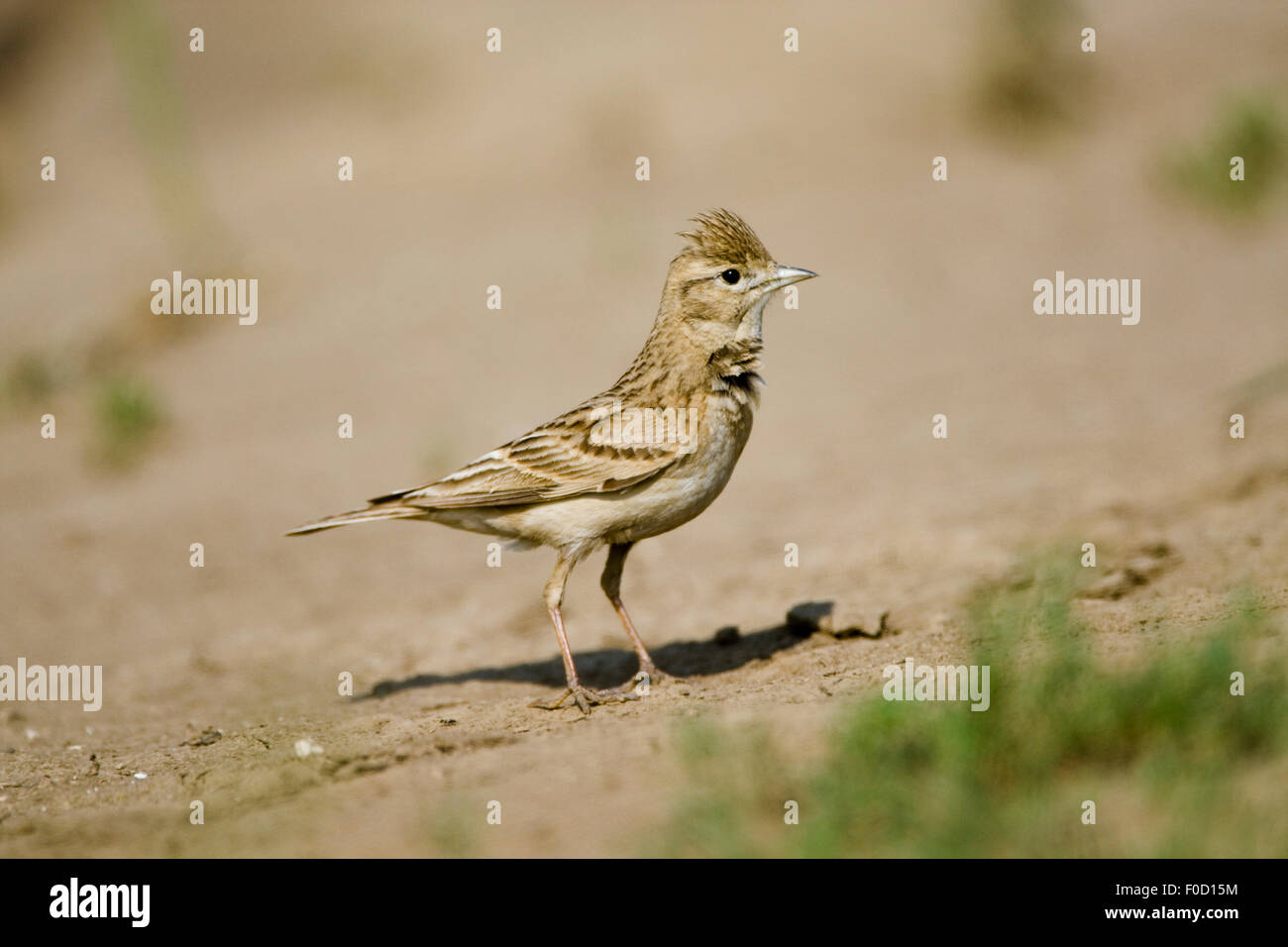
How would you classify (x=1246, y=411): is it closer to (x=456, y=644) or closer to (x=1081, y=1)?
(x=456, y=644)

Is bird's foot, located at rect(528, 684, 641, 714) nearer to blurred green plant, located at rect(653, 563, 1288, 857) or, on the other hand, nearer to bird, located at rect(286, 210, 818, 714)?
bird, located at rect(286, 210, 818, 714)

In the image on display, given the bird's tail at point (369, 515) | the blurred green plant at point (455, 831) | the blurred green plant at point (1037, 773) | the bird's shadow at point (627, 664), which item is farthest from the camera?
the bird's shadow at point (627, 664)

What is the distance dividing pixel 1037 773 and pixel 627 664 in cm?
347

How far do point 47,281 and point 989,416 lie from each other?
13203 millimetres

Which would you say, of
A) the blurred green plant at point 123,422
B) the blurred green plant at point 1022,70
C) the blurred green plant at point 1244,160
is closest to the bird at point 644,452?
the blurred green plant at point 123,422

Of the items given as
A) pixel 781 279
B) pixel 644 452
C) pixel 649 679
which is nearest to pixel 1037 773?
pixel 649 679

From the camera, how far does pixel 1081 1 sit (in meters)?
20.2

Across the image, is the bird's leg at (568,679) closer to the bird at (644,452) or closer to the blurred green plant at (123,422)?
the bird at (644,452)

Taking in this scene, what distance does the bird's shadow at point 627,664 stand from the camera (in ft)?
20.9

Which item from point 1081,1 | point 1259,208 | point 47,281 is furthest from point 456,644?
point 1081,1

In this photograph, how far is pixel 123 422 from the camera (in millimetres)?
11289

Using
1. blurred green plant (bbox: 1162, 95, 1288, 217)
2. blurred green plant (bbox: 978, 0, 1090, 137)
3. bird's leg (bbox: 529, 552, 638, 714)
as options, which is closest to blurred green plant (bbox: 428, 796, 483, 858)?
bird's leg (bbox: 529, 552, 638, 714)

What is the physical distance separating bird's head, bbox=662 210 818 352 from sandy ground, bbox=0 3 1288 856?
1.62 meters

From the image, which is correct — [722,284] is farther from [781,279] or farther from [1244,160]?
[1244,160]
